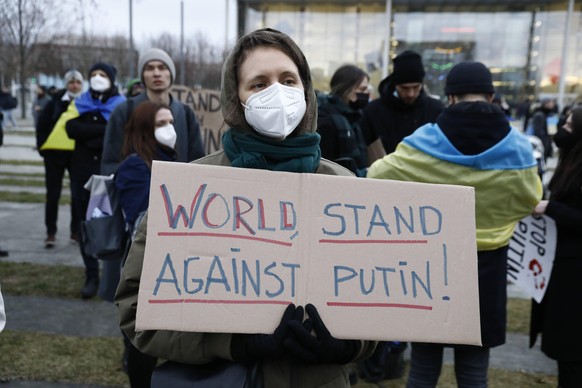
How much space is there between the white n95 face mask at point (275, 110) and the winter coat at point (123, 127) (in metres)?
2.45

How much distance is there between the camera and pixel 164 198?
5.27ft

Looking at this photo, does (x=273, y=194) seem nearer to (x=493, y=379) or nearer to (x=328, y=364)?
(x=328, y=364)

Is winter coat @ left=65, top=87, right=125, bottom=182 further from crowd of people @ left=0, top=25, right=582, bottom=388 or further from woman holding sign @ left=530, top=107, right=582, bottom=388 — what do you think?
woman holding sign @ left=530, top=107, right=582, bottom=388

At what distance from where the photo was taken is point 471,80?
297cm

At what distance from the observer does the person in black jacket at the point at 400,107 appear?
4266mm

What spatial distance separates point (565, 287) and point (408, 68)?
185 centimetres

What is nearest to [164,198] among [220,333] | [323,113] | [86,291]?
[220,333]

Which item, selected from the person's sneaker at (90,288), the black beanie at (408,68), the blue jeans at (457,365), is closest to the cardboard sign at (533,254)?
the blue jeans at (457,365)

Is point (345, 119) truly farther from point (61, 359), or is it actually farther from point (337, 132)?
point (61, 359)

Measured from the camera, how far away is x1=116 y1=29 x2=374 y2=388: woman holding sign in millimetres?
1592

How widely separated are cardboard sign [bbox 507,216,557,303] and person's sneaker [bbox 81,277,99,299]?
3611 mm

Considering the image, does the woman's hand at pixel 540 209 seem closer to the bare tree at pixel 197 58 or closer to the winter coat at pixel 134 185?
the winter coat at pixel 134 185

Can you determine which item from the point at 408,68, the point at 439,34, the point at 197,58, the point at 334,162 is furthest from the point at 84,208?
the point at 197,58

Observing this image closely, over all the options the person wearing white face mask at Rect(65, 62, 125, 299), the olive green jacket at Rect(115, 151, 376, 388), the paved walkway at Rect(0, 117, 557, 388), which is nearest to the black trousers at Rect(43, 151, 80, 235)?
the paved walkway at Rect(0, 117, 557, 388)
